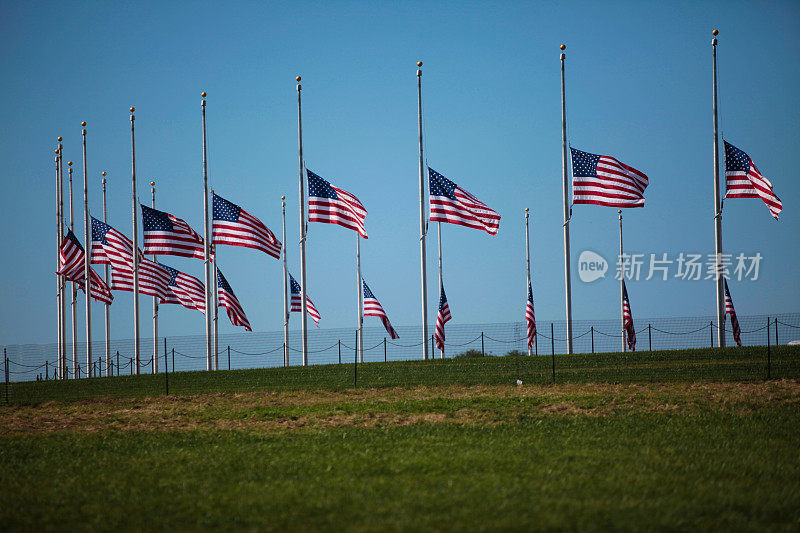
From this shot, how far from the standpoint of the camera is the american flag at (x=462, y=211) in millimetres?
29469

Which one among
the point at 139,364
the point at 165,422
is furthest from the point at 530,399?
the point at 139,364

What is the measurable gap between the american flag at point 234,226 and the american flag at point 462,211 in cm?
713

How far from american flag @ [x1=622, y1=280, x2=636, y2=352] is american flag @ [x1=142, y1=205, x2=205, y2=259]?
20080 millimetres

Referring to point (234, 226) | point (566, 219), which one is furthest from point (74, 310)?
point (566, 219)

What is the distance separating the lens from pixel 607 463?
40.1 ft

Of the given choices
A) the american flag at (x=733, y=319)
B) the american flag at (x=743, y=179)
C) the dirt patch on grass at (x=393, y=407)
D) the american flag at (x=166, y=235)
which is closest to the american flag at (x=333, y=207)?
the american flag at (x=166, y=235)

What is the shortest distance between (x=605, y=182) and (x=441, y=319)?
886cm

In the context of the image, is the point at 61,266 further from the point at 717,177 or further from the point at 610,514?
the point at 610,514

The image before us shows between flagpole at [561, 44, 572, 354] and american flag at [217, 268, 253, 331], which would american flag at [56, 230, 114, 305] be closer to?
american flag at [217, 268, 253, 331]

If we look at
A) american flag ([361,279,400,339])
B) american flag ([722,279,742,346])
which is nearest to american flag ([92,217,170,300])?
american flag ([361,279,400,339])

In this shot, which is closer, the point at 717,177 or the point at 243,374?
the point at 243,374

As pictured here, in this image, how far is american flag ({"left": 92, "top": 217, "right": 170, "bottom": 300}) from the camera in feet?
115

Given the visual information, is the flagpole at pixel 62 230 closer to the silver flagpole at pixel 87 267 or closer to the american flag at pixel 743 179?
the silver flagpole at pixel 87 267

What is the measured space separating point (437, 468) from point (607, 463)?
2667 mm
